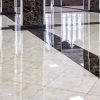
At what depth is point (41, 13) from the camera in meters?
9.50

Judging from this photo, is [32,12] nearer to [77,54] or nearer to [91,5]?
[77,54]

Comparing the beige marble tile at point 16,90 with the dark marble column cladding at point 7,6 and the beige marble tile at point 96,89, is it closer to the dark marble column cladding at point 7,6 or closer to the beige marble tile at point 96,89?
the beige marble tile at point 96,89

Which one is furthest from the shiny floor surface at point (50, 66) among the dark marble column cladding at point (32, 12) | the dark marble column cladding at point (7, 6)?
the dark marble column cladding at point (7, 6)

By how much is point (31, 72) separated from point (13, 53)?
1448mm

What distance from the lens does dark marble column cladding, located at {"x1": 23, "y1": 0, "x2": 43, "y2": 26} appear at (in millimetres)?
9367

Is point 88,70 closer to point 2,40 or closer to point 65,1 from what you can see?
point 2,40

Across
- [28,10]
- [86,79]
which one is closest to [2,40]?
[28,10]

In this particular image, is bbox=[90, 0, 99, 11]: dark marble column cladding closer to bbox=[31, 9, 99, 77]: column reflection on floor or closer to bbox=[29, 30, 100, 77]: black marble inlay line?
bbox=[31, 9, 99, 77]: column reflection on floor

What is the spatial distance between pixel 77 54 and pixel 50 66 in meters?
1.07

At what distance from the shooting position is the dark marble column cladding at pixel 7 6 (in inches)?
589

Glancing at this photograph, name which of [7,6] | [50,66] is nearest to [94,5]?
[7,6]

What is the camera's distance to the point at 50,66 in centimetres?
489

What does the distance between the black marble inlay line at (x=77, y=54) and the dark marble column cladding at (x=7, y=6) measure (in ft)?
24.5

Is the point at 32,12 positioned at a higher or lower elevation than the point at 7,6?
lower
